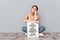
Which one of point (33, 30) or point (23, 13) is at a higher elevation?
point (23, 13)

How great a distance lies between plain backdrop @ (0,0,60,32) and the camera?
2.44 m

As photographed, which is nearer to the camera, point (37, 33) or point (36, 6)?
point (37, 33)

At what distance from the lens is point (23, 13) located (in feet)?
8.04

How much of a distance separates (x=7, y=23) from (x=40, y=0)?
0.69 meters

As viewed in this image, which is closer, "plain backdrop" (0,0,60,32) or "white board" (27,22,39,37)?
"white board" (27,22,39,37)

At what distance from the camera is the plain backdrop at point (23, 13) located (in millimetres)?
2443

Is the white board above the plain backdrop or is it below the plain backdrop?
below

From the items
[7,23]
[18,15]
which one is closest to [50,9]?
[18,15]

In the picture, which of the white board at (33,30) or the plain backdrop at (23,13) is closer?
the white board at (33,30)

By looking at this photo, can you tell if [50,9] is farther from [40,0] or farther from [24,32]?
[24,32]

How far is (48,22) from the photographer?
2475 millimetres

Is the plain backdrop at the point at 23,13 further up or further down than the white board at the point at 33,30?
further up

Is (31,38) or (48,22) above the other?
(48,22)

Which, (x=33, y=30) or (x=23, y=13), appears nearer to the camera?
(x=33, y=30)
